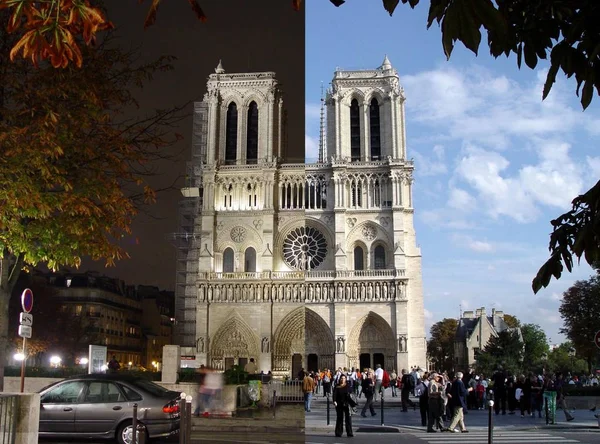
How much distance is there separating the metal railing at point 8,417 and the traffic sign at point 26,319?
0.99 metres

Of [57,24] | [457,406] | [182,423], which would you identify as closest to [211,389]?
[182,423]

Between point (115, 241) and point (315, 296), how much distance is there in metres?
34.1

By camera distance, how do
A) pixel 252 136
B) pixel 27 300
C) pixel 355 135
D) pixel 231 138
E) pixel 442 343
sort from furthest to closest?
1. pixel 442 343
2. pixel 355 135
3. pixel 231 138
4. pixel 252 136
5. pixel 27 300

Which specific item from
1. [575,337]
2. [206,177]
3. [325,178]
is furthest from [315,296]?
[206,177]

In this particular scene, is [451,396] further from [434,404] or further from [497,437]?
[497,437]

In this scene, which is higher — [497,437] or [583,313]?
[583,313]

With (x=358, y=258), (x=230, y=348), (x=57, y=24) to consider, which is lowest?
(x=230, y=348)

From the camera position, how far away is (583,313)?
29.1m

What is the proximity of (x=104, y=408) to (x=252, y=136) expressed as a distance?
241 centimetres

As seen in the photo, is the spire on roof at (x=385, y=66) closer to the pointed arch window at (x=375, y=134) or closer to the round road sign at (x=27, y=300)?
the pointed arch window at (x=375, y=134)

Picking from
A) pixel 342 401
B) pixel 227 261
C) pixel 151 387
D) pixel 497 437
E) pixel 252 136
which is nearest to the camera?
pixel 151 387

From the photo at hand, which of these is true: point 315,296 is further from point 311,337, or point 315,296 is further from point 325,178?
point 325,178

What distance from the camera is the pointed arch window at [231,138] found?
6.07 metres

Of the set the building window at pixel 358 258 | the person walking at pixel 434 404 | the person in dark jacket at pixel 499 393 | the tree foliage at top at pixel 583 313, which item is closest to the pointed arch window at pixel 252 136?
the person walking at pixel 434 404
